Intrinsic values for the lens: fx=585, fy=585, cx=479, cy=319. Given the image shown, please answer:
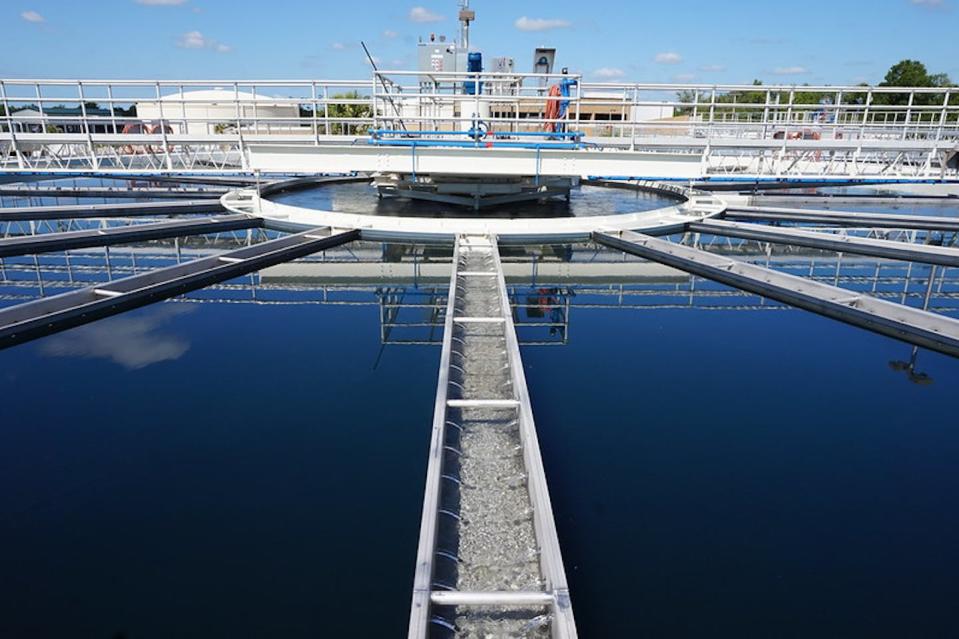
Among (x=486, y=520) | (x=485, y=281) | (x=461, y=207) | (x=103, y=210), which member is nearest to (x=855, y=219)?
(x=461, y=207)

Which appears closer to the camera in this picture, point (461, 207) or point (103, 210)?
point (103, 210)

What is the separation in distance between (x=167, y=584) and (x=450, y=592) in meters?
1.25

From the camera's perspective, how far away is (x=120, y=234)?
892cm

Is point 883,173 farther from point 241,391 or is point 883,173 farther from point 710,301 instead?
point 241,391

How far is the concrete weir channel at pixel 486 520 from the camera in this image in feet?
7.25

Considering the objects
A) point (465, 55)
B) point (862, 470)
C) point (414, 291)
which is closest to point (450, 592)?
point (862, 470)

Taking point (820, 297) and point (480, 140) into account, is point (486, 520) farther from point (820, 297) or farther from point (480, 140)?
point (480, 140)

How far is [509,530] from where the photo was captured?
2705mm

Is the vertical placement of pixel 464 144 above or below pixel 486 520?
above

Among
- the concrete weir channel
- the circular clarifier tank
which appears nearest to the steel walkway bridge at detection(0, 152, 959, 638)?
the concrete weir channel

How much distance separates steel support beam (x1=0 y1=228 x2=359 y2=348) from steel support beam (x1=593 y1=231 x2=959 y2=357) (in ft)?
16.8

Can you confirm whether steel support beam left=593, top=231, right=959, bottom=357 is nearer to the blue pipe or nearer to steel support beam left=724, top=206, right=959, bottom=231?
the blue pipe

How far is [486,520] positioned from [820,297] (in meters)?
5.23

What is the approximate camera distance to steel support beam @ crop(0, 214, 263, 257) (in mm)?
8055
